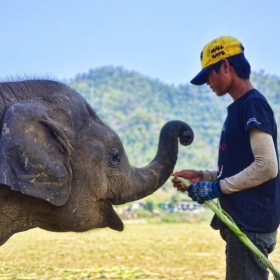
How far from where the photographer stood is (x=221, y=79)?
463 cm

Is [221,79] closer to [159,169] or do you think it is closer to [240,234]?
[240,234]

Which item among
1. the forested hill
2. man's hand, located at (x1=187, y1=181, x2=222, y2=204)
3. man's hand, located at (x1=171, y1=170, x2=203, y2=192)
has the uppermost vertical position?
the forested hill

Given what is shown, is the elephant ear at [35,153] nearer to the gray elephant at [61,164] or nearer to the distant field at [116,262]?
the gray elephant at [61,164]

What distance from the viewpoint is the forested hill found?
128 m

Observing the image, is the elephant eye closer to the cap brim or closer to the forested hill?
the cap brim

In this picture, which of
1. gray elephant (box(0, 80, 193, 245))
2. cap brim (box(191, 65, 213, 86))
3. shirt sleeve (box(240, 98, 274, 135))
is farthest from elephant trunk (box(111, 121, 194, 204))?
shirt sleeve (box(240, 98, 274, 135))

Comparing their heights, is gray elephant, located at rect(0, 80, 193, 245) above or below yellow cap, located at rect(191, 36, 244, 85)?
below

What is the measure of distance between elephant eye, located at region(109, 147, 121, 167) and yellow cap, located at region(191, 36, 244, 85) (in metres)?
0.93

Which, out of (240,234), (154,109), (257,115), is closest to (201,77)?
(257,115)

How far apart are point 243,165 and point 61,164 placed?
3.99 ft

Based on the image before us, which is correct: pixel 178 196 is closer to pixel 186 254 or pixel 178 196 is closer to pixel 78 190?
pixel 186 254

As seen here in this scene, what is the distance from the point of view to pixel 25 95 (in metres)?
4.96

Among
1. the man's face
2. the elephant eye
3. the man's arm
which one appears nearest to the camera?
the man's arm

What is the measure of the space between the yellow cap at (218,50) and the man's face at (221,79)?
0.05 m
